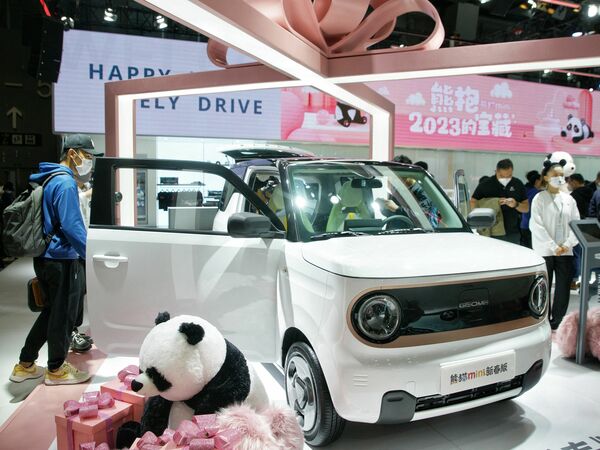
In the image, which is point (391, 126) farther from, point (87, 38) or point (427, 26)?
point (427, 26)

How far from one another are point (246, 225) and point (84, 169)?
1.72m

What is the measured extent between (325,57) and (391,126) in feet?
5.91

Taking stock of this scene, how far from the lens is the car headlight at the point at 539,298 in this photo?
257 centimetres

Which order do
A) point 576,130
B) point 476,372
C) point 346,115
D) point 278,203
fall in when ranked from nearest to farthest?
point 476,372
point 278,203
point 346,115
point 576,130

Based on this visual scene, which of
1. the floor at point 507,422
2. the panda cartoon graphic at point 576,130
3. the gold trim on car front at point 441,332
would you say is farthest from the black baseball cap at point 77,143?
the panda cartoon graphic at point 576,130

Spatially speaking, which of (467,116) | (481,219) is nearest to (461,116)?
(467,116)

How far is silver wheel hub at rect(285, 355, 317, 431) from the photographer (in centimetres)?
243

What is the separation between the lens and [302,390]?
2520 millimetres

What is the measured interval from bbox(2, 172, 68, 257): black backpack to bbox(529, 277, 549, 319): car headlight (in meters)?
2.96

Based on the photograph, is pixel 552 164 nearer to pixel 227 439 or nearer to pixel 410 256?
pixel 410 256

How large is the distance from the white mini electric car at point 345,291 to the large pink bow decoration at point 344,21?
126 centimetres

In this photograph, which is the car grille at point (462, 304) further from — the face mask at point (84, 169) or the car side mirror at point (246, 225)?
the face mask at point (84, 169)

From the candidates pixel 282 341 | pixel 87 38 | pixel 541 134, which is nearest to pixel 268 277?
pixel 282 341

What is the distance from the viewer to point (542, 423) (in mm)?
2775
